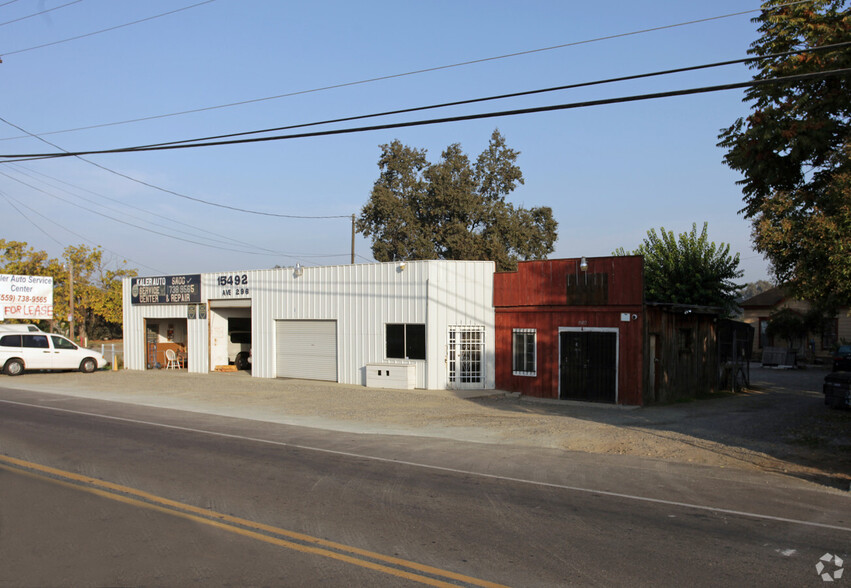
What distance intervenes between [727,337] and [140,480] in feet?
76.3

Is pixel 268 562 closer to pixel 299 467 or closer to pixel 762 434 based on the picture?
pixel 299 467

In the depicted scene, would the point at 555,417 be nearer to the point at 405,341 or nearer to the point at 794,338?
the point at 405,341

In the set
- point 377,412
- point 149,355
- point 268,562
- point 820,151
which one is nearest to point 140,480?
point 268,562

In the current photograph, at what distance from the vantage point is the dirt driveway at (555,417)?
41.0ft

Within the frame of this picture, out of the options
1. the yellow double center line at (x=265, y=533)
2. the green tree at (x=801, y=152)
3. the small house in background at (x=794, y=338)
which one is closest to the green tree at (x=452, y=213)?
the small house in background at (x=794, y=338)

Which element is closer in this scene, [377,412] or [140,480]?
[140,480]

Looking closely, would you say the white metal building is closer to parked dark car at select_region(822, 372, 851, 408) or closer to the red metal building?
the red metal building

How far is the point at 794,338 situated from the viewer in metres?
45.0

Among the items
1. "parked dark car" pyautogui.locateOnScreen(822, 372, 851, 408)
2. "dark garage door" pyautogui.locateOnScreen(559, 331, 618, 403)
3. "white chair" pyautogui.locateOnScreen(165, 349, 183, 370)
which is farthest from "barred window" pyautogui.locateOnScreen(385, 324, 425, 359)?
"white chair" pyautogui.locateOnScreen(165, 349, 183, 370)

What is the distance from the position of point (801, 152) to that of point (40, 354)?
30.1 metres

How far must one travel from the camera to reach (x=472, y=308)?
23.5 meters

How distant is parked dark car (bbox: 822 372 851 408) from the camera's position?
18.1m

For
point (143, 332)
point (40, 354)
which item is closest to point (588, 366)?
point (143, 332)

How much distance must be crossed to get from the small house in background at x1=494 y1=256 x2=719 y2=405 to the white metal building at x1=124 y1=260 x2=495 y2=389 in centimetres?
122
